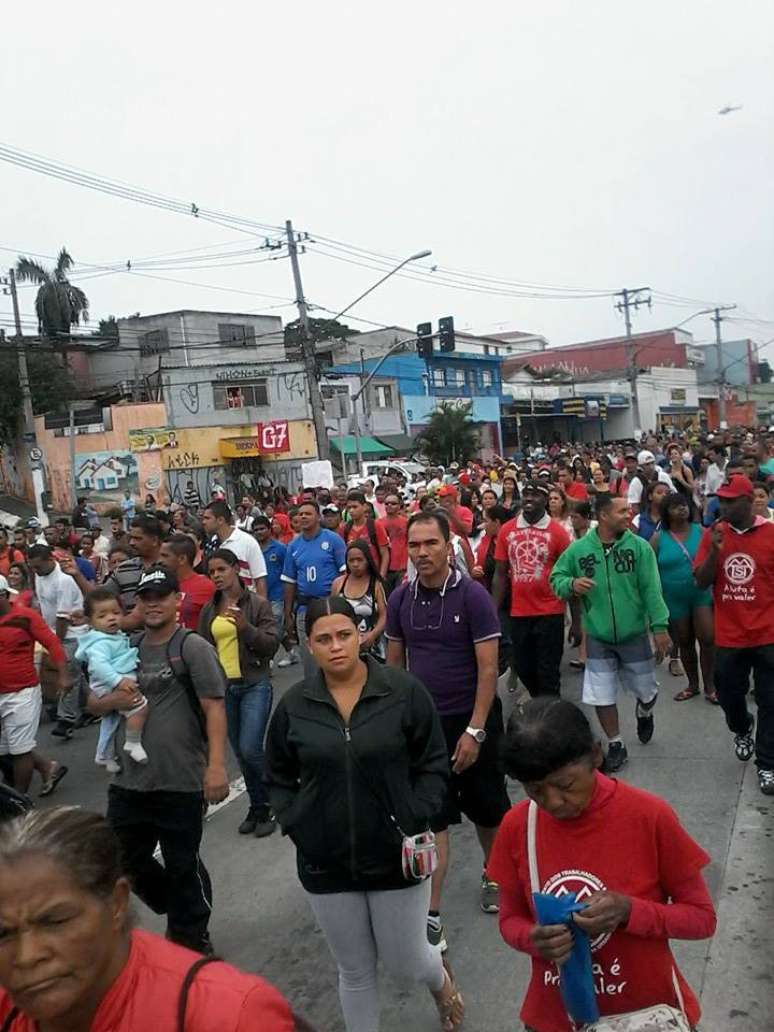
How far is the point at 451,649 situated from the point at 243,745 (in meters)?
1.79

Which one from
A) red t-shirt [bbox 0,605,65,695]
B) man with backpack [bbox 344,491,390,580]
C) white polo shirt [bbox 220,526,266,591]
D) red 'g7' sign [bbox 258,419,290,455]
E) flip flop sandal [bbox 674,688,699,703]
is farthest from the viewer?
red 'g7' sign [bbox 258,419,290,455]

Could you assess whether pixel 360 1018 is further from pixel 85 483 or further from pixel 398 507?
pixel 85 483

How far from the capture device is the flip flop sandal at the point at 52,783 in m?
6.50

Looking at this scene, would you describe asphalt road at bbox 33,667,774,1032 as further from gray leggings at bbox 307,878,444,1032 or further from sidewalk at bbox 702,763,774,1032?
gray leggings at bbox 307,878,444,1032

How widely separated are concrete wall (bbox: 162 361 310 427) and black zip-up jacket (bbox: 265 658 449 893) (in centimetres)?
3325

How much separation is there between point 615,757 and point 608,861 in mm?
3632

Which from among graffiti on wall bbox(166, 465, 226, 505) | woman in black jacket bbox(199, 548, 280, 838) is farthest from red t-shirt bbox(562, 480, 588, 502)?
graffiti on wall bbox(166, 465, 226, 505)

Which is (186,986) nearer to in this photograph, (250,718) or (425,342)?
(250,718)

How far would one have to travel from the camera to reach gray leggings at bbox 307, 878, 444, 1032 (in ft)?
9.86

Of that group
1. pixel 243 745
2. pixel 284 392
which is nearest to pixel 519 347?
pixel 284 392

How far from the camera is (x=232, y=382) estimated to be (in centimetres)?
3738

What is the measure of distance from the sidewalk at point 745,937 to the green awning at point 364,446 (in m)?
35.4

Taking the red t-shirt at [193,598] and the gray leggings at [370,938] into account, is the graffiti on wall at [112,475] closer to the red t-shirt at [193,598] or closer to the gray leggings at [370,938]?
the red t-shirt at [193,598]

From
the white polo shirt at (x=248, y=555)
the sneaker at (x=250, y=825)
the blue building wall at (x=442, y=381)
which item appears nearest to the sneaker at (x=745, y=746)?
the sneaker at (x=250, y=825)
